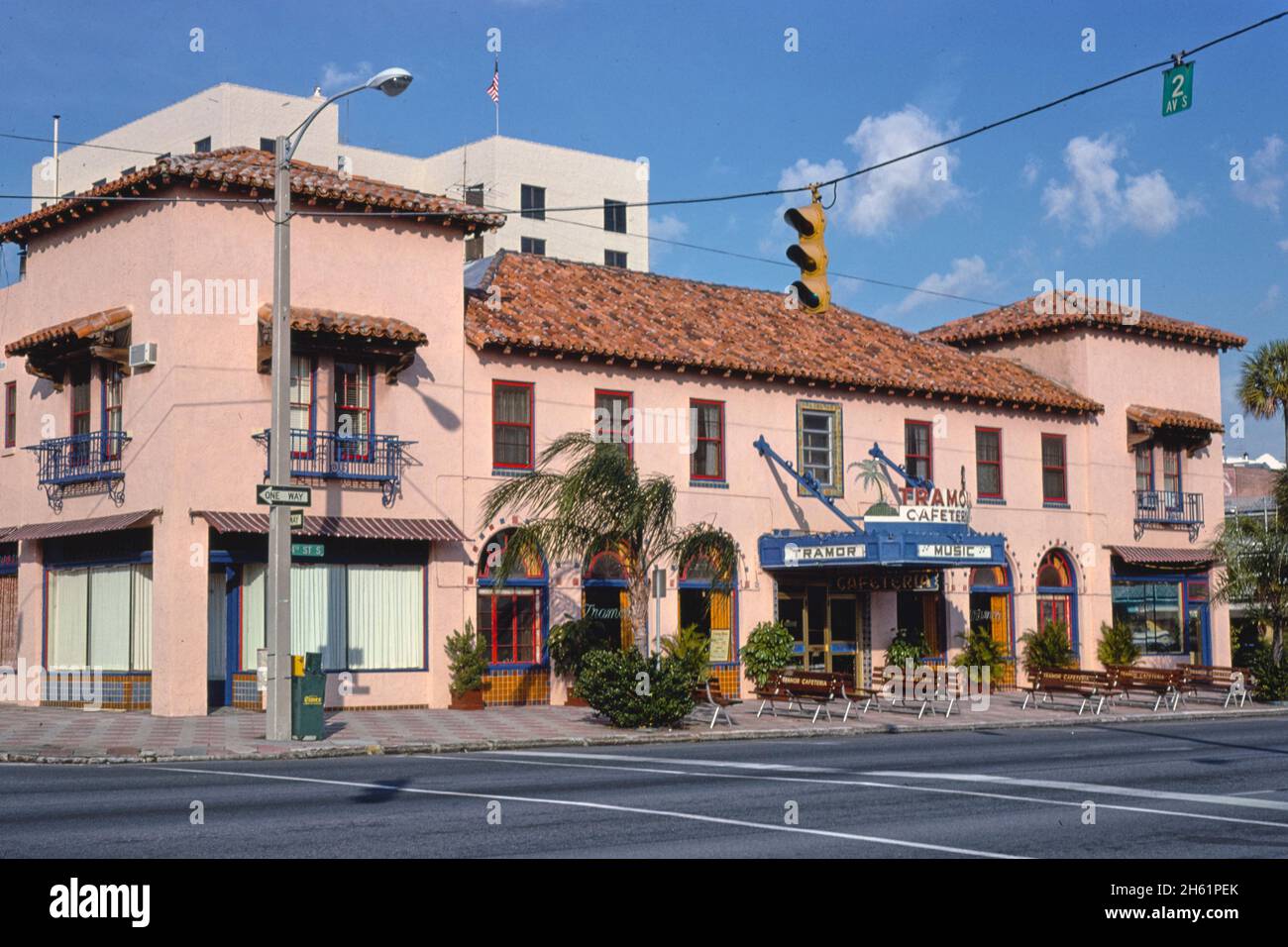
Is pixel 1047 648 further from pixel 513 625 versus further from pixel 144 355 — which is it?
pixel 144 355

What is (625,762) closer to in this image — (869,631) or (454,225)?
(454,225)

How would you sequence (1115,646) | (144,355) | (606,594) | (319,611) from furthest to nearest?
(1115,646) < (606,594) < (319,611) < (144,355)

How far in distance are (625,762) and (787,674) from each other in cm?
944

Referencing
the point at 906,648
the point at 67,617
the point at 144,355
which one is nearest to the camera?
the point at 144,355

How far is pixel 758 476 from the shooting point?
33750mm

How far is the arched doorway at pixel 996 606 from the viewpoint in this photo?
1475 inches

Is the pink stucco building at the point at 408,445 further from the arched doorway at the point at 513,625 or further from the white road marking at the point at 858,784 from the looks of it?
the white road marking at the point at 858,784

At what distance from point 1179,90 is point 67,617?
22780mm

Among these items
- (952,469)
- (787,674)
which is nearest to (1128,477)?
(952,469)

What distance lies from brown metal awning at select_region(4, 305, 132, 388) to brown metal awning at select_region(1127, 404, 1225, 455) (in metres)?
25.8

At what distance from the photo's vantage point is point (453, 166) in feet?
222

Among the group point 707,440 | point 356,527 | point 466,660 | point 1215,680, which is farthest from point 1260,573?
point 356,527

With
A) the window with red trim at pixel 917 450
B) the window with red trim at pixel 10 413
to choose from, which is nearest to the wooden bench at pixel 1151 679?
the window with red trim at pixel 917 450

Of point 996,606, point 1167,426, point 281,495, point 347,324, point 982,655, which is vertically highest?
point 347,324
